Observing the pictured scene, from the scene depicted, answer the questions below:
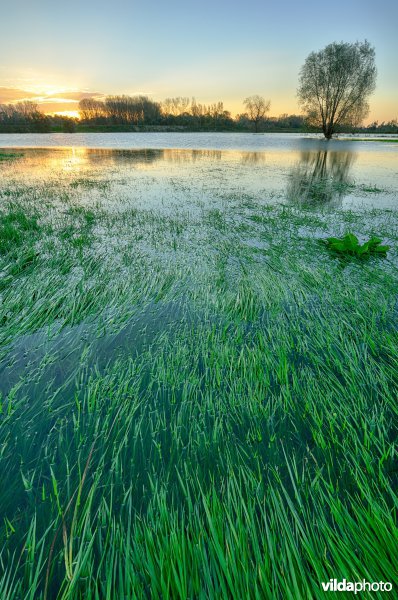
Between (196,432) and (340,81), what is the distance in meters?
59.9

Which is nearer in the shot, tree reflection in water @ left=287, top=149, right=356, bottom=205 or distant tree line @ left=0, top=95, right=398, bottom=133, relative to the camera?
tree reflection in water @ left=287, top=149, right=356, bottom=205

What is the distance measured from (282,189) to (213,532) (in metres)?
13.9

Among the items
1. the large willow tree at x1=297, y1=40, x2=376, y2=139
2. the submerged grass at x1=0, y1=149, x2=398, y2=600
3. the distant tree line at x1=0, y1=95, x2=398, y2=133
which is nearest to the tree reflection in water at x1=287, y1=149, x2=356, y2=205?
the submerged grass at x1=0, y1=149, x2=398, y2=600

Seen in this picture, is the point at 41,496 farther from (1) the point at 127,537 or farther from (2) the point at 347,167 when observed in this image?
(2) the point at 347,167

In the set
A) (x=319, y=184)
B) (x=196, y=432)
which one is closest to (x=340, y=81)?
(x=319, y=184)

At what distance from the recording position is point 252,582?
4.33 feet

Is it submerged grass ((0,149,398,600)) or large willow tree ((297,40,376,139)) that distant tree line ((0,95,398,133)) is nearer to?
large willow tree ((297,40,376,139))

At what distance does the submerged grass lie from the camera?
4.71 ft

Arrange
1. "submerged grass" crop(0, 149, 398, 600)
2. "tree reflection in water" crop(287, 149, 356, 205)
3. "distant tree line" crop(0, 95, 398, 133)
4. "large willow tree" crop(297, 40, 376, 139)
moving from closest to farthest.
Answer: "submerged grass" crop(0, 149, 398, 600)
"tree reflection in water" crop(287, 149, 356, 205)
"large willow tree" crop(297, 40, 376, 139)
"distant tree line" crop(0, 95, 398, 133)

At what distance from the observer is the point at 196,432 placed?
7.09 ft

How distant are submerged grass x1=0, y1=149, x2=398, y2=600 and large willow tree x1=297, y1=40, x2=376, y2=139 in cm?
5528

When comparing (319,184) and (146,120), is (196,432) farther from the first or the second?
(146,120)

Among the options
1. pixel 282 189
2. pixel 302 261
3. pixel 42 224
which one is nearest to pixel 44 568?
pixel 302 261

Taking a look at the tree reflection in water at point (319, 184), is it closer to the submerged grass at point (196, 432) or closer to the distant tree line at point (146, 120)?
the submerged grass at point (196, 432)
